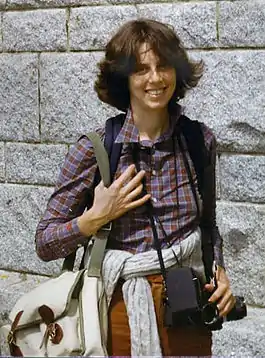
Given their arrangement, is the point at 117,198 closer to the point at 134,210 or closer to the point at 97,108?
the point at 134,210

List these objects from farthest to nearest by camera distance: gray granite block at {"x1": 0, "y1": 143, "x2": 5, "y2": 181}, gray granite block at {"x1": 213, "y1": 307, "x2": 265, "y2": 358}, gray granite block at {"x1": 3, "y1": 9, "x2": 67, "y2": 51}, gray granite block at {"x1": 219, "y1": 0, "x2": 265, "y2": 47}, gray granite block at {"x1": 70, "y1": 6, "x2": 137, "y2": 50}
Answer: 1. gray granite block at {"x1": 0, "y1": 143, "x2": 5, "y2": 181}
2. gray granite block at {"x1": 3, "y1": 9, "x2": 67, "y2": 51}
3. gray granite block at {"x1": 70, "y1": 6, "x2": 137, "y2": 50}
4. gray granite block at {"x1": 219, "y1": 0, "x2": 265, "y2": 47}
5. gray granite block at {"x1": 213, "y1": 307, "x2": 265, "y2": 358}

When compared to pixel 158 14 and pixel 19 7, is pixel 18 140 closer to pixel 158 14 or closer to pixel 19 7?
pixel 19 7

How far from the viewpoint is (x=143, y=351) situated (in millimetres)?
3238

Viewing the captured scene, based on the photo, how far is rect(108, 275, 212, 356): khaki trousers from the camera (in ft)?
10.8

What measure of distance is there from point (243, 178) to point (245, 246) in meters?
0.40

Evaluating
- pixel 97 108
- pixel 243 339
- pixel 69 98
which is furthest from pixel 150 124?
pixel 69 98

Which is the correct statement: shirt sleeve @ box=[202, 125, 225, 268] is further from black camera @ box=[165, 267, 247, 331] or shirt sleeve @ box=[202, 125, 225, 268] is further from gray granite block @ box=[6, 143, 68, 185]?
gray granite block @ box=[6, 143, 68, 185]

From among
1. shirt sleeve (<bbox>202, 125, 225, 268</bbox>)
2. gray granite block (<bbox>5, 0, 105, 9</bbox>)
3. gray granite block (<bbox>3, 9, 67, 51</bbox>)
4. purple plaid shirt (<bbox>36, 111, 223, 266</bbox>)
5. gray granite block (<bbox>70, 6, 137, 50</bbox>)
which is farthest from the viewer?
gray granite block (<bbox>3, 9, 67, 51</bbox>)

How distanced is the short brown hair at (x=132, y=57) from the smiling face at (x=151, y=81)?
0.06 ft

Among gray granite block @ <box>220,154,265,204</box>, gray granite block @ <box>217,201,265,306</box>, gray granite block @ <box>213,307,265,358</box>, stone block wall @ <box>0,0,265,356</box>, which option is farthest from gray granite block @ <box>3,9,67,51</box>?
gray granite block @ <box>213,307,265,358</box>

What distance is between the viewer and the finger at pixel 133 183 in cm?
326

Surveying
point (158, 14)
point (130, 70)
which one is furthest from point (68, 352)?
point (158, 14)

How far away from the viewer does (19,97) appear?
635 cm

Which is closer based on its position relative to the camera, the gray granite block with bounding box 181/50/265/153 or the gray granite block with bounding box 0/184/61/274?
the gray granite block with bounding box 181/50/265/153
